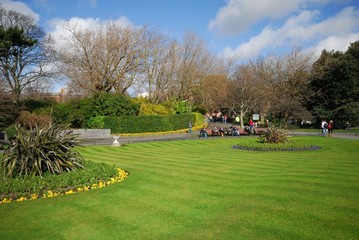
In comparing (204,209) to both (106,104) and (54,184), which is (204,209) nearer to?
(54,184)

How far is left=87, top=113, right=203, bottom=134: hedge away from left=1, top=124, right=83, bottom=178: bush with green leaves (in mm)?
27054

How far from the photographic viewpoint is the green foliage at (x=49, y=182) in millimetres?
9156

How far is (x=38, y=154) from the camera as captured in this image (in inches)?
419

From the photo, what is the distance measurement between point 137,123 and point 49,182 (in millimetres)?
30904

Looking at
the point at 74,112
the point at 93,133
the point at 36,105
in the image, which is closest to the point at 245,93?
the point at 93,133

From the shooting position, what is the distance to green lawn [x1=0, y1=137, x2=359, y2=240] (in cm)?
622

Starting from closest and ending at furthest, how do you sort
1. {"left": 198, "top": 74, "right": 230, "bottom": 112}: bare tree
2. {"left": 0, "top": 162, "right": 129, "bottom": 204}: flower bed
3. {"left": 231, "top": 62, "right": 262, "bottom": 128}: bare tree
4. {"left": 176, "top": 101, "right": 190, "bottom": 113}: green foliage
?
{"left": 0, "top": 162, "right": 129, "bottom": 204}: flower bed < {"left": 231, "top": 62, "right": 262, "bottom": 128}: bare tree < {"left": 176, "top": 101, "right": 190, "bottom": 113}: green foliage < {"left": 198, "top": 74, "right": 230, "bottom": 112}: bare tree

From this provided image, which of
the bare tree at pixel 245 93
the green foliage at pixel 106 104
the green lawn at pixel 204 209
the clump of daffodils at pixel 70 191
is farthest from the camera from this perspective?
the bare tree at pixel 245 93

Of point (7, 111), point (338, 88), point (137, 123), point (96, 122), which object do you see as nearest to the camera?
point (7, 111)

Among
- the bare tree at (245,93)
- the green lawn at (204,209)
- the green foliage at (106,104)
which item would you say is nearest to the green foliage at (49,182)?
the green lawn at (204,209)

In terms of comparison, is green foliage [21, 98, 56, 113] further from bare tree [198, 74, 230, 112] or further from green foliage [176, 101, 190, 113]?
bare tree [198, 74, 230, 112]

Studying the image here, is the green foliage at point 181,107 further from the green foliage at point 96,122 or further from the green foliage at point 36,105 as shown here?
the green foliage at point 36,105

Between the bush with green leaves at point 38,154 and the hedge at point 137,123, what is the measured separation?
27054mm

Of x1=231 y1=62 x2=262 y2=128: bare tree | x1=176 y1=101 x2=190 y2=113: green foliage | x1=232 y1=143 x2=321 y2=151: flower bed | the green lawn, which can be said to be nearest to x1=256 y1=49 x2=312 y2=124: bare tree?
x1=231 y1=62 x2=262 y2=128: bare tree
